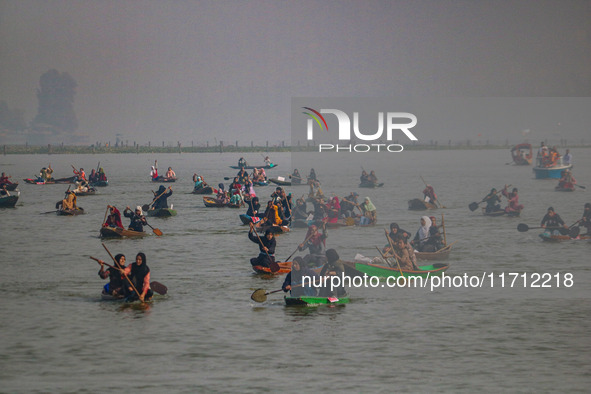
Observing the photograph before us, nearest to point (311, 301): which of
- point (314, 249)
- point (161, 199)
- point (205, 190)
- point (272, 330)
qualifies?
point (272, 330)

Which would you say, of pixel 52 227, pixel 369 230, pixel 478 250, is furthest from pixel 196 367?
pixel 52 227

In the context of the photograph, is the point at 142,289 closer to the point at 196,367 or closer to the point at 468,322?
the point at 196,367

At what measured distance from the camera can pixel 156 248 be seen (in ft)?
120

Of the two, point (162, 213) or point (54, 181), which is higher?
point (54, 181)

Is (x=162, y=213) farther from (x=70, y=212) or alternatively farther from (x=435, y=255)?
(x=435, y=255)

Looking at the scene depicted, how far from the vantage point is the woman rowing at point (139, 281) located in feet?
77.6

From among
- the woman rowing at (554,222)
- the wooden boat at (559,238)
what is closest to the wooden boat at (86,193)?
the wooden boat at (559,238)

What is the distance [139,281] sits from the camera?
2392cm

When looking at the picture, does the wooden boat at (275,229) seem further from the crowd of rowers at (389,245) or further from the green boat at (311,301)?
the green boat at (311,301)

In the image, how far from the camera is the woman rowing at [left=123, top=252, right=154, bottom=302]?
23656 mm

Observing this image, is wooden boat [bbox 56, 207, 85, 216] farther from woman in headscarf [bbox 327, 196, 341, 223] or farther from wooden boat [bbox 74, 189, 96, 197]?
woman in headscarf [bbox 327, 196, 341, 223]

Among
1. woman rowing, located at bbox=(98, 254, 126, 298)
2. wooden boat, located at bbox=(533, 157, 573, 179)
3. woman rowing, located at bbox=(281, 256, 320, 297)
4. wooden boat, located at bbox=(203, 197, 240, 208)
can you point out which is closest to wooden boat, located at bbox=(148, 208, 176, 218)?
wooden boat, located at bbox=(203, 197, 240, 208)

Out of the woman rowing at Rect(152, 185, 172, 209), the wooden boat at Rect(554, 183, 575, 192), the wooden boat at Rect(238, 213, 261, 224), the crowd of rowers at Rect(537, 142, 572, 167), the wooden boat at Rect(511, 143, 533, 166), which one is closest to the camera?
the wooden boat at Rect(238, 213, 261, 224)

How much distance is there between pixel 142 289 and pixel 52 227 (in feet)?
75.3
